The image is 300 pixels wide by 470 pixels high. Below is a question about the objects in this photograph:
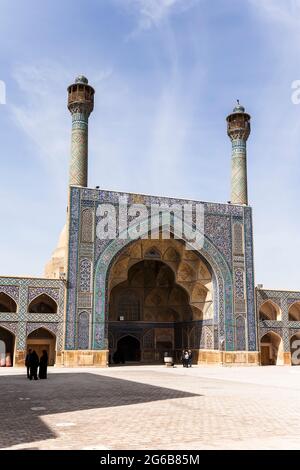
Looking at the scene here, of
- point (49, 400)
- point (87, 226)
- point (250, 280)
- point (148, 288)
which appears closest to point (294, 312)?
point (250, 280)

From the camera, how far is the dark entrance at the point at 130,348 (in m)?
29.8

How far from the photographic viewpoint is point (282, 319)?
2770cm

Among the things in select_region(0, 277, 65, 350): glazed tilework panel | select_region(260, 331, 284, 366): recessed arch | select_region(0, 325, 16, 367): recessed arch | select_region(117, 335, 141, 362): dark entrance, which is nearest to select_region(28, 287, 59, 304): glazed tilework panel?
select_region(0, 277, 65, 350): glazed tilework panel

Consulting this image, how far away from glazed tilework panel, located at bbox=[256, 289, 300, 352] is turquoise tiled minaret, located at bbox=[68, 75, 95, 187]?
36.9 ft

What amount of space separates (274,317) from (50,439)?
24.6 metres

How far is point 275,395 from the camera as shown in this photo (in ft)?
36.5

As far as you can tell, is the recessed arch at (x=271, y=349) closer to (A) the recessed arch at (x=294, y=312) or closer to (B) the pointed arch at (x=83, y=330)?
(A) the recessed arch at (x=294, y=312)

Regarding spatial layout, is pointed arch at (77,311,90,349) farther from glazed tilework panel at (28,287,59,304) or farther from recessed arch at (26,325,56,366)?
recessed arch at (26,325,56,366)

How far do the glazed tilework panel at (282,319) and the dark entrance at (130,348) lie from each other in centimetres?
744

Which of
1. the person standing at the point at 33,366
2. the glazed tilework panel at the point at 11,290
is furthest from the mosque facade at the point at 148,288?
the person standing at the point at 33,366

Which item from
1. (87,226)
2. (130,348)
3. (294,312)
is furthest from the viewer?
(294,312)

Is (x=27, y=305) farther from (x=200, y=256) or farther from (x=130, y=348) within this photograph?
(x=200, y=256)

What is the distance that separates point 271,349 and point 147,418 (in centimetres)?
2266
